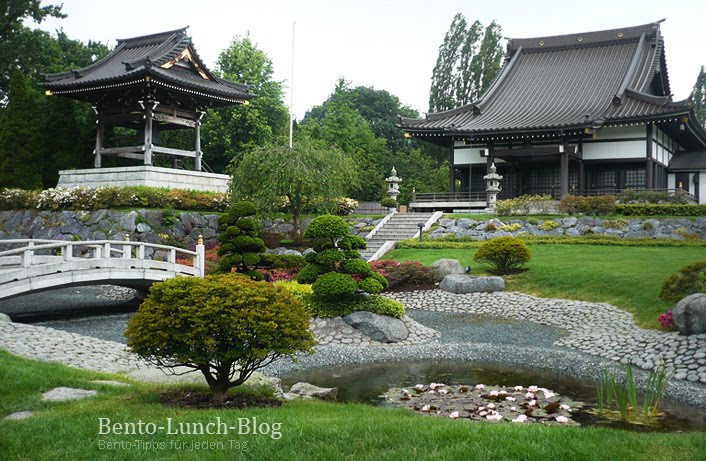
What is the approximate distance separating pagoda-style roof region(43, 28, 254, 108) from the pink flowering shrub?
65.8ft

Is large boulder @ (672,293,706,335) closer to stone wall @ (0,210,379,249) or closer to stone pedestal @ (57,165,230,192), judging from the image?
stone wall @ (0,210,379,249)

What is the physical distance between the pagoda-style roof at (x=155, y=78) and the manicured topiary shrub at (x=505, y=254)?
14.3 m

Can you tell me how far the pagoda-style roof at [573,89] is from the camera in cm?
2952

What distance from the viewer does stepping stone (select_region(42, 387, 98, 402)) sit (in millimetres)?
8031

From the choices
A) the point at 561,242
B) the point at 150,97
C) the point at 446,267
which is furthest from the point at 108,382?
the point at 150,97

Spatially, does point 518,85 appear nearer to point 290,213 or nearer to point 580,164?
point 580,164

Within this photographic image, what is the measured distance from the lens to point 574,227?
26.0 metres

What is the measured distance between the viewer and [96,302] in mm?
21734

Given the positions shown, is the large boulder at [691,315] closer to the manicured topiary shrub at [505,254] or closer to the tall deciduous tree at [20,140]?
the manicured topiary shrub at [505,254]

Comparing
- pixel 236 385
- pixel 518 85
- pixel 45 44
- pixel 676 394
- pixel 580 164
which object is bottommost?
pixel 676 394

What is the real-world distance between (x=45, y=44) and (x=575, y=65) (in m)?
30.0

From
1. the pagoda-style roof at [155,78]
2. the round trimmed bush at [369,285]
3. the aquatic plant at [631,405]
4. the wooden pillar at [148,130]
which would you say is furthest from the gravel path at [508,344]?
the pagoda-style roof at [155,78]

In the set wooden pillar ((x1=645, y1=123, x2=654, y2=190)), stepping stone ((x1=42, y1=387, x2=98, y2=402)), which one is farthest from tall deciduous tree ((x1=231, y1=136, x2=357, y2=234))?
stepping stone ((x1=42, y1=387, x2=98, y2=402))

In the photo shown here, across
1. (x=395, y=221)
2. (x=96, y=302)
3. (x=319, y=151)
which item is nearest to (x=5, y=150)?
(x=96, y=302)
